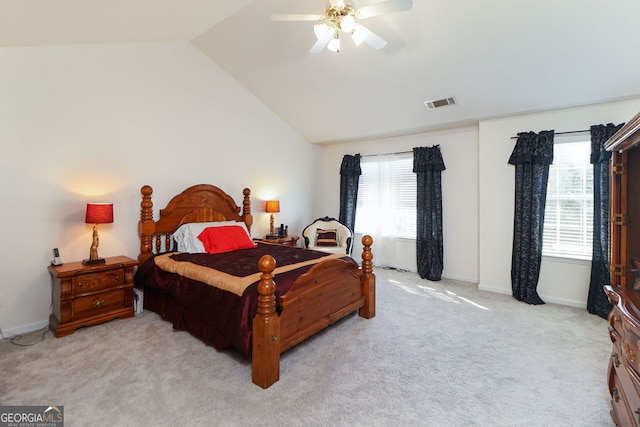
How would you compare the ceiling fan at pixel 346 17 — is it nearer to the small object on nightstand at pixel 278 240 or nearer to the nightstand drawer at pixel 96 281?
the nightstand drawer at pixel 96 281

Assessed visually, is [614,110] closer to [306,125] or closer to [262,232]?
[306,125]

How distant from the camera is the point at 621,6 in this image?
2426 millimetres

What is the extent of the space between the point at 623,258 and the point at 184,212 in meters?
4.23

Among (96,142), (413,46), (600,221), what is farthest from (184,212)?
(600,221)

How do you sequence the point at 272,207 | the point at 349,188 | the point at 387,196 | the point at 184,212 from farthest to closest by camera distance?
the point at 349,188
the point at 387,196
the point at 272,207
the point at 184,212

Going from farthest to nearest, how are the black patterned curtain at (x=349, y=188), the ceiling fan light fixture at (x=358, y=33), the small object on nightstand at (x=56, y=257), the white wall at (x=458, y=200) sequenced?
the black patterned curtain at (x=349, y=188) → the white wall at (x=458, y=200) → the small object on nightstand at (x=56, y=257) → the ceiling fan light fixture at (x=358, y=33)

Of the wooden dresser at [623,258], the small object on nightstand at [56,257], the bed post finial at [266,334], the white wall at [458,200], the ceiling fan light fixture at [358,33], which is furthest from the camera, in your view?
the white wall at [458,200]

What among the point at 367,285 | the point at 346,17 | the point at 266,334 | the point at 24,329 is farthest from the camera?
the point at 367,285

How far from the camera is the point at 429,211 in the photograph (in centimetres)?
477

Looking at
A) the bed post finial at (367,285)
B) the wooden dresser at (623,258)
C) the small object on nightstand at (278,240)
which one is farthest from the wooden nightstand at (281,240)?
the wooden dresser at (623,258)

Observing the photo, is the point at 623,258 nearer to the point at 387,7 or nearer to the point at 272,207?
the point at 387,7

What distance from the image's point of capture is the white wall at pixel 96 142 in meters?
2.74

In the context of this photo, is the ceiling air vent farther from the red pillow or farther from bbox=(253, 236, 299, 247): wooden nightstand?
the red pillow

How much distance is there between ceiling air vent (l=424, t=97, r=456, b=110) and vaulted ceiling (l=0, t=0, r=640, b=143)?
0.25 feet
